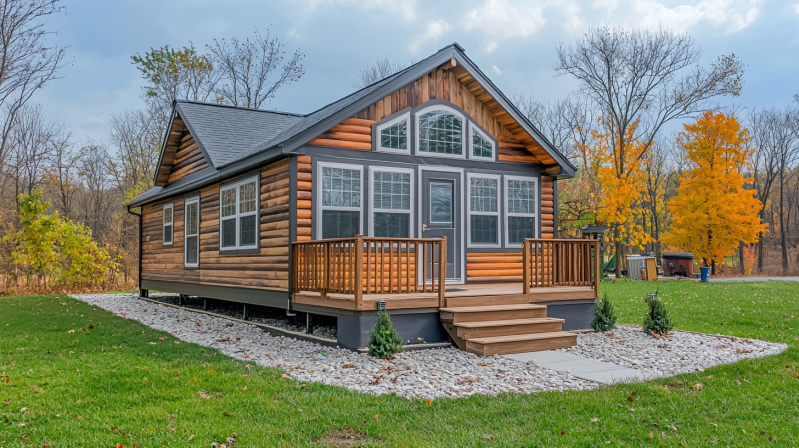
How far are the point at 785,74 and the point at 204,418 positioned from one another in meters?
45.5

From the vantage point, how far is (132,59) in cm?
2661

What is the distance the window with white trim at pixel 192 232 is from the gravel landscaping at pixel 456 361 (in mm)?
3150

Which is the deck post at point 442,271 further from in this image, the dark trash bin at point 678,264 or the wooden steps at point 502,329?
the dark trash bin at point 678,264

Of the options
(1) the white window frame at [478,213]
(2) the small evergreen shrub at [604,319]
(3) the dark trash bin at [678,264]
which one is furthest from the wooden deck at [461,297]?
(3) the dark trash bin at [678,264]

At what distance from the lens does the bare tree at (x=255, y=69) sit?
2883 cm

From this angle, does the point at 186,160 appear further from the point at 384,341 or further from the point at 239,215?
the point at 384,341

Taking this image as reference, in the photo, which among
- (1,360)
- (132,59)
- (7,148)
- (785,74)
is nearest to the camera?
(1,360)

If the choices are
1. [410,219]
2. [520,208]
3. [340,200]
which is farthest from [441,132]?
[340,200]

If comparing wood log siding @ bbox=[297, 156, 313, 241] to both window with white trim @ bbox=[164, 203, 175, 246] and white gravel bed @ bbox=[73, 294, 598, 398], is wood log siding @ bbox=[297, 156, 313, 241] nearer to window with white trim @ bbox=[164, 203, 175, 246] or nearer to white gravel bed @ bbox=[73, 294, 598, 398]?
white gravel bed @ bbox=[73, 294, 598, 398]

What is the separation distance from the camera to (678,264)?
23.8m

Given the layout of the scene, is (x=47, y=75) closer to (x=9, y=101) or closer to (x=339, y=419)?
(x=9, y=101)

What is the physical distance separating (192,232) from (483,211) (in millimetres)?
6866

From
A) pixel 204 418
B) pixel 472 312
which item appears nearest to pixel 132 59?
pixel 472 312

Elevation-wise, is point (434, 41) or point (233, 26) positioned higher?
point (434, 41)
